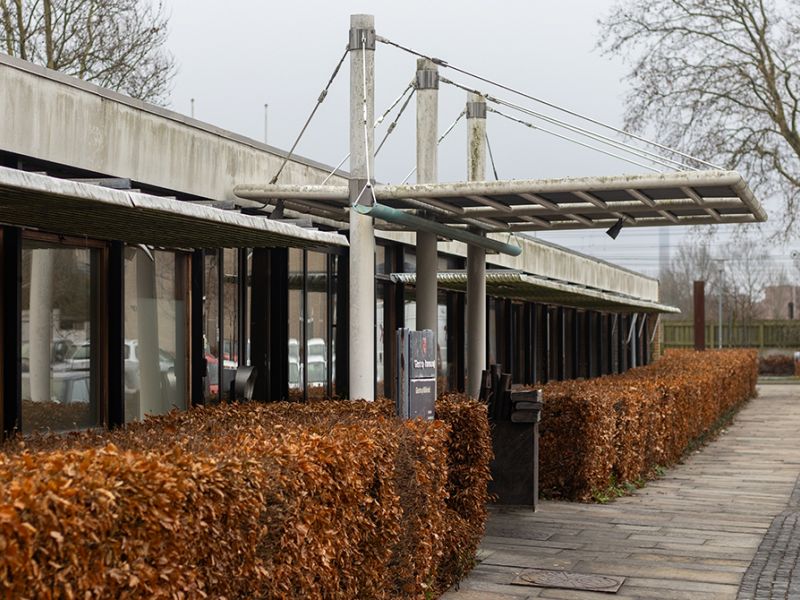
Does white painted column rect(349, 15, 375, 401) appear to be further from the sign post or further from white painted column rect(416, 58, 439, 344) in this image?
the sign post

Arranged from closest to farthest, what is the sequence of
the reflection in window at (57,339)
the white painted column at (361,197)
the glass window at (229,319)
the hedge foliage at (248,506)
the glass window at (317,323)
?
the hedge foliage at (248,506), the reflection in window at (57,339), the white painted column at (361,197), the glass window at (229,319), the glass window at (317,323)

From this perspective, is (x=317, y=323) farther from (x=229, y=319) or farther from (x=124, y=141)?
(x=124, y=141)

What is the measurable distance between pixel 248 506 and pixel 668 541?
6.53 meters

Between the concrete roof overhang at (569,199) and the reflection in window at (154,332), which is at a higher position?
the concrete roof overhang at (569,199)

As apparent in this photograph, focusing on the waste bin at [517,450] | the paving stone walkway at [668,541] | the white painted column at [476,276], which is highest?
the white painted column at [476,276]

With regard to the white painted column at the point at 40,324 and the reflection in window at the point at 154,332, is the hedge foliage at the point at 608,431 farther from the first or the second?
the white painted column at the point at 40,324

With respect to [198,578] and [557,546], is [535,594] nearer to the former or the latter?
[557,546]

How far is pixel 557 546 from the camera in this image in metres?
10.6

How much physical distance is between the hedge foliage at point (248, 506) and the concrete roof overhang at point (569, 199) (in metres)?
2.32

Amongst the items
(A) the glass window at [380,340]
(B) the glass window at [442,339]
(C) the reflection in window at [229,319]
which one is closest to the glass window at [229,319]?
(C) the reflection in window at [229,319]

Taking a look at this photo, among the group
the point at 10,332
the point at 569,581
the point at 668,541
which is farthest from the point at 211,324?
the point at 569,581

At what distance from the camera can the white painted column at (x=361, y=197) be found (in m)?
11.4

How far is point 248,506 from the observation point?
5.27 meters

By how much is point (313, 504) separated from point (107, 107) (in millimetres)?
5347
